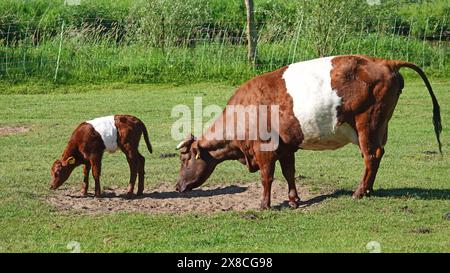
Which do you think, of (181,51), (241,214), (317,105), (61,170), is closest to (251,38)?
(181,51)

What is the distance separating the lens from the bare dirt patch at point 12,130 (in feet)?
64.9

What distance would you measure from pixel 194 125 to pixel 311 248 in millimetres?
9382

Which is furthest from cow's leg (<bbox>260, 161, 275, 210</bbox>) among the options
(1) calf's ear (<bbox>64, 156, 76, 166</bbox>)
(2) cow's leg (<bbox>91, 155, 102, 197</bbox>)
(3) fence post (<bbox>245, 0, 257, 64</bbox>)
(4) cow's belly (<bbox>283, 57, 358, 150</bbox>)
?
(3) fence post (<bbox>245, 0, 257, 64</bbox>)

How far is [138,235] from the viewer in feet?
38.9

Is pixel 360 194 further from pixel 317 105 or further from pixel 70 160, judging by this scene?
pixel 70 160

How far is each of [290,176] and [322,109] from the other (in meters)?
1.09

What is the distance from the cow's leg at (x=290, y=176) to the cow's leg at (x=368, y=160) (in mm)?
795

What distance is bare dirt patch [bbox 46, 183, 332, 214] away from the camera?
524 inches

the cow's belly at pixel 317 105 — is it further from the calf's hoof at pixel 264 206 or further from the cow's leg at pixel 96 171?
the cow's leg at pixel 96 171

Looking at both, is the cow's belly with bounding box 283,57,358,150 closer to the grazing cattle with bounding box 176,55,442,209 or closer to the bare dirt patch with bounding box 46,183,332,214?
the grazing cattle with bounding box 176,55,442,209

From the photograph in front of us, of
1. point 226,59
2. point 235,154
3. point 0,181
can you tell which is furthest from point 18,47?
point 235,154

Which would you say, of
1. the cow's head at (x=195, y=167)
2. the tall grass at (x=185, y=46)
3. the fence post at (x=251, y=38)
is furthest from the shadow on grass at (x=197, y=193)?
the fence post at (x=251, y=38)

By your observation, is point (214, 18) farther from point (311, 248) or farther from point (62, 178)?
point (311, 248)

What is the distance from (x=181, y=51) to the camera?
1025 inches
